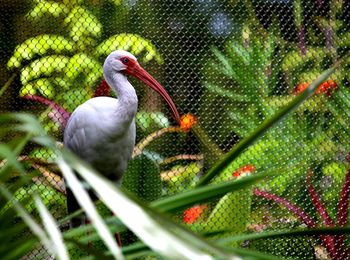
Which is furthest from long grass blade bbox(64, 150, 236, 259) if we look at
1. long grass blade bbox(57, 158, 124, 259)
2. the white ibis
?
the white ibis

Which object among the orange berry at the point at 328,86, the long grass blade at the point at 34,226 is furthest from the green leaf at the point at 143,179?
the long grass blade at the point at 34,226

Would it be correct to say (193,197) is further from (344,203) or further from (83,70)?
(344,203)

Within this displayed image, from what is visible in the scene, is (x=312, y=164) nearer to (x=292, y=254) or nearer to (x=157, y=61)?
(x=292, y=254)

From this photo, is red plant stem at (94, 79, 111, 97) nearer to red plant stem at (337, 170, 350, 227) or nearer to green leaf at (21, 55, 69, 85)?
green leaf at (21, 55, 69, 85)

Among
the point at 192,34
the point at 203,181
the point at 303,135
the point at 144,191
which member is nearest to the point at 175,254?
the point at 203,181

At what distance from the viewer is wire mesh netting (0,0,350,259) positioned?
2805mm

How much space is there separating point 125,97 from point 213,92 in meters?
0.55

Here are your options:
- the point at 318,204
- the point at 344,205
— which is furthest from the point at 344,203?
the point at 318,204

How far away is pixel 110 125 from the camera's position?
101 inches

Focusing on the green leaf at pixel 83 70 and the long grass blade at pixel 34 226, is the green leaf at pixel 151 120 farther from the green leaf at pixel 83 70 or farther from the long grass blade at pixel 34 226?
the long grass blade at pixel 34 226

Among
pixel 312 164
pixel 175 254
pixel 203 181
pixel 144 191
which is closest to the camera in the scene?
pixel 175 254

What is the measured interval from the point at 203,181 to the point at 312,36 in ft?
7.32

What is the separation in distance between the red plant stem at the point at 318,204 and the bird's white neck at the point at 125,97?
0.93 meters

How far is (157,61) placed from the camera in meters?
2.93
